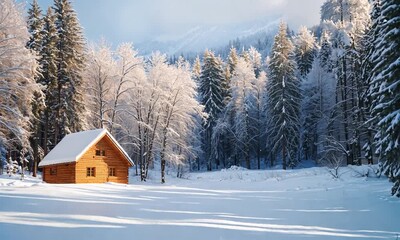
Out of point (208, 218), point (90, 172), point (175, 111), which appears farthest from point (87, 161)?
point (208, 218)

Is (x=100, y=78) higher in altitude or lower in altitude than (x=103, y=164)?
higher

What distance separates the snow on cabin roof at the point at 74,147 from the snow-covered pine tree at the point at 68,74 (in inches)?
181

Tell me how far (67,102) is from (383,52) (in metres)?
30.3

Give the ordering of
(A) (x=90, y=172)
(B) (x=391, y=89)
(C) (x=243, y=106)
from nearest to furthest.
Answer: (B) (x=391, y=89) → (A) (x=90, y=172) → (C) (x=243, y=106)

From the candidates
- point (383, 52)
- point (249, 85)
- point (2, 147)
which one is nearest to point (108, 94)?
point (2, 147)

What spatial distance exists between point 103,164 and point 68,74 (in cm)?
1120

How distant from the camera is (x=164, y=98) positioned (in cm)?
3800

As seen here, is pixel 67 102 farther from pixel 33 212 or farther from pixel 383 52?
pixel 383 52

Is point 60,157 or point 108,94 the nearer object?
point 60,157

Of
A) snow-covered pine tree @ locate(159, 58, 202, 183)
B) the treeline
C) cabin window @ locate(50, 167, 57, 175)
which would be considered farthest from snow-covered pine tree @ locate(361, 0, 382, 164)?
cabin window @ locate(50, 167, 57, 175)

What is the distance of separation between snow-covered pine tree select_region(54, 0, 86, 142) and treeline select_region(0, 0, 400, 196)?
0.11 m

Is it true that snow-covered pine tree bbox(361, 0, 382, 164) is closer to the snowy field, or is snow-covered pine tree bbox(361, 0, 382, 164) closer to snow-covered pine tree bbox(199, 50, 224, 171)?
the snowy field

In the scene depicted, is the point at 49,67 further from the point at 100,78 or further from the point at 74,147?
the point at 74,147

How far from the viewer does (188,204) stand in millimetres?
16234
